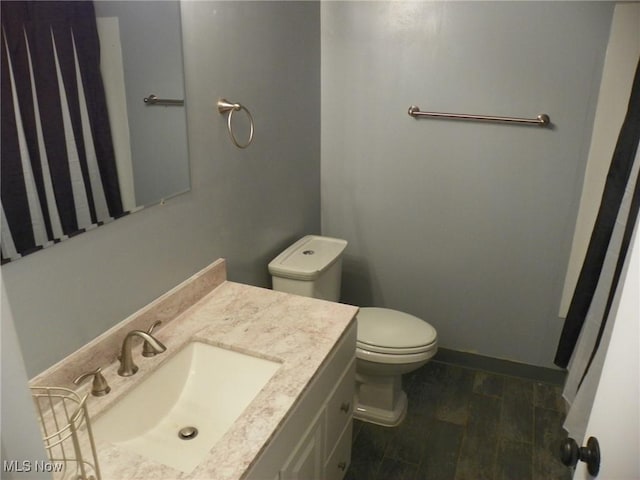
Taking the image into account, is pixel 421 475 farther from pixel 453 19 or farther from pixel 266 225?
pixel 453 19

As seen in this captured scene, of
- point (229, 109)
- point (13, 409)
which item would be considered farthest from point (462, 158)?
point (13, 409)

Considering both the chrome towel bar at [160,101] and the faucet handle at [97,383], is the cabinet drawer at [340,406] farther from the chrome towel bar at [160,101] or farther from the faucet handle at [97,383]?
the chrome towel bar at [160,101]

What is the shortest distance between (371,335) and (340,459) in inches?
21.7

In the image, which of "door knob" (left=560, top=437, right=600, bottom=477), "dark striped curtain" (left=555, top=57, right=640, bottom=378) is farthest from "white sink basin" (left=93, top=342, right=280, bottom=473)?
"dark striped curtain" (left=555, top=57, right=640, bottom=378)

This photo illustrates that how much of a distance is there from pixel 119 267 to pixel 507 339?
195cm

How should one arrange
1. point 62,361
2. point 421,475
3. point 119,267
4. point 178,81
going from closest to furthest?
point 62,361 → point 119,267 → point 178,81 → point 421,475

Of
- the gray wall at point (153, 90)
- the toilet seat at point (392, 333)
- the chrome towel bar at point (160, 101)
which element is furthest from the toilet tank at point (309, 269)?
the chrome towel bar at point (160, 101)

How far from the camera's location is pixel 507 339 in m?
2.65

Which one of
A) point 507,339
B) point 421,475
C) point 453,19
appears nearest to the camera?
point 421,475

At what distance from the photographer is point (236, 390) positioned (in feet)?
4.81

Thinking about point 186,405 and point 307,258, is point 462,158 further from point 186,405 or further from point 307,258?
point 186,405

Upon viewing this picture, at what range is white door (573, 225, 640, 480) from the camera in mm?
795

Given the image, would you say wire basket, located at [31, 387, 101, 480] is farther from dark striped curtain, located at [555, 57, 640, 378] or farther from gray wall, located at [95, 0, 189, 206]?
dark striped curtain, located at [555, 57, 640, 378]

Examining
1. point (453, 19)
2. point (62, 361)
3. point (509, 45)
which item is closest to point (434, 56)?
point (453, 19)
